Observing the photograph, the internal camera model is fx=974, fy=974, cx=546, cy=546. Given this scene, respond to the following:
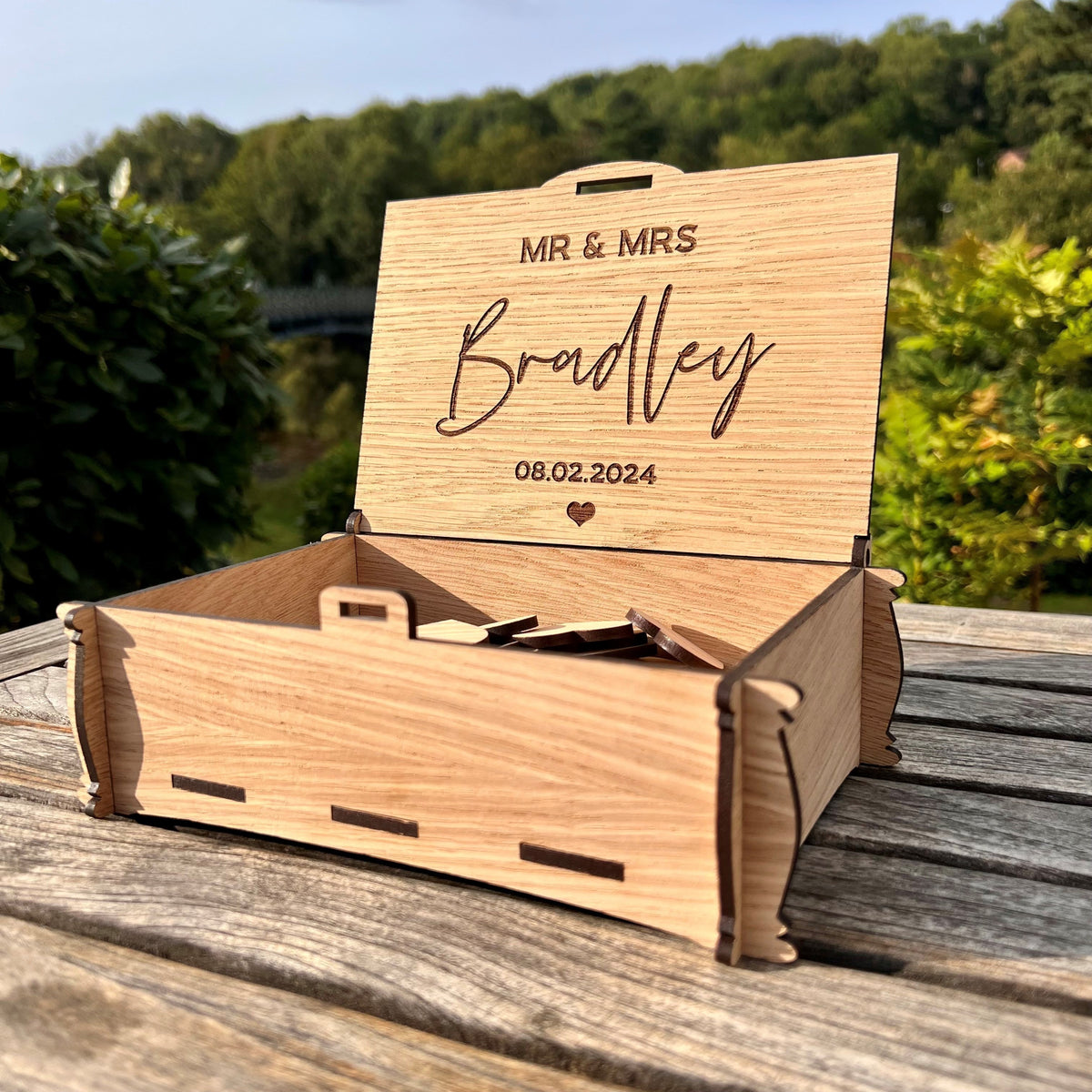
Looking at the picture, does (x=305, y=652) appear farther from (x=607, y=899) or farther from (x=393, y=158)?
(x=393, y=158)

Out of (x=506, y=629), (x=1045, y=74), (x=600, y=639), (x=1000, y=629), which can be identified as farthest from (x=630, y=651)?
(x=1045, y=74)

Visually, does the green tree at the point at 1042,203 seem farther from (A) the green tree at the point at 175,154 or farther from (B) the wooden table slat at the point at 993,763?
(A) the green tree at the point at 175,154

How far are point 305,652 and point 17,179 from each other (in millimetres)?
1834

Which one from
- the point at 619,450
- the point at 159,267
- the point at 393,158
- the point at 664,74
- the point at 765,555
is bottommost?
the point at 765,555

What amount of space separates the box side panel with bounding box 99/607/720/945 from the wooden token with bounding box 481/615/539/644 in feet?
0.96

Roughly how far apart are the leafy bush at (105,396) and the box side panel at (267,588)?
107 centimetres

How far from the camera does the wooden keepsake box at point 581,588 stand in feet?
2.34

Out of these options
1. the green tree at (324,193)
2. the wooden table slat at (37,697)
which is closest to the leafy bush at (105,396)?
the wooden table slat at (37,697)

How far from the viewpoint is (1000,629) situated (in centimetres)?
154

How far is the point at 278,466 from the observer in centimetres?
1262

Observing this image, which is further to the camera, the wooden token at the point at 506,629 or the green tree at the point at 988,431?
the green tree at the point at 988,431

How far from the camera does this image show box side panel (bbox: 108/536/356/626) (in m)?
1.05

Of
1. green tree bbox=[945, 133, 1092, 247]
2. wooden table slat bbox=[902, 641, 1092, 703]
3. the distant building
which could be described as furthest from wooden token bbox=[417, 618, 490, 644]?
the distant building

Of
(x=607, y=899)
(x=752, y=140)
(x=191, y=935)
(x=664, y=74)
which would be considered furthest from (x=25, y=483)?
(x=664, y=74)
